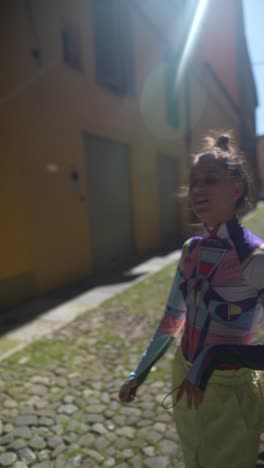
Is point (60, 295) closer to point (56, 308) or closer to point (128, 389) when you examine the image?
point (56, 308)

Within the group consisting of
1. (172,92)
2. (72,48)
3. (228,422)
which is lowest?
Answer: (228,422)

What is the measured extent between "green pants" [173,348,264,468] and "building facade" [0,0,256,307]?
428 centimetres

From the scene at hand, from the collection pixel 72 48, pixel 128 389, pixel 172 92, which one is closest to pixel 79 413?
pixel 128 389

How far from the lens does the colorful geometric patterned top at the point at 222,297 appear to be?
1.14 m

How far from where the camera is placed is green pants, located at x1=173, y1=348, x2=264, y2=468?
1.30 meters

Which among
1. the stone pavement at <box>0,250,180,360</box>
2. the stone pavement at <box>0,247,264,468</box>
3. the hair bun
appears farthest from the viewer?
the stone pavement at <box>0,250,180,360</box>

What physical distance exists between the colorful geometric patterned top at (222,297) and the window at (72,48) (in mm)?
6102

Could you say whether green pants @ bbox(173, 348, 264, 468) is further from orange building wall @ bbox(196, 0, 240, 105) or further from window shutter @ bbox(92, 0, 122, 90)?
orange building wall @ bbox(196, 0, 240, 105)

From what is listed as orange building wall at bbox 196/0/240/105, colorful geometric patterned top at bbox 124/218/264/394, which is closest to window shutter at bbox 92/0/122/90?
orange building wall at bbox 196/0/240/105

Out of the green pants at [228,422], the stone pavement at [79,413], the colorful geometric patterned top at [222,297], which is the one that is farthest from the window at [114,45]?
the green pants at [228,422]

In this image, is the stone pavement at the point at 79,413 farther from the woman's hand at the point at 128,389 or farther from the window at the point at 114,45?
the window at the point at 114,45

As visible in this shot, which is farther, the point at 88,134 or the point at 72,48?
the point at 88,134

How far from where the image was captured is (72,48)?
662cm

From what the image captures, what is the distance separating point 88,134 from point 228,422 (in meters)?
6.56
